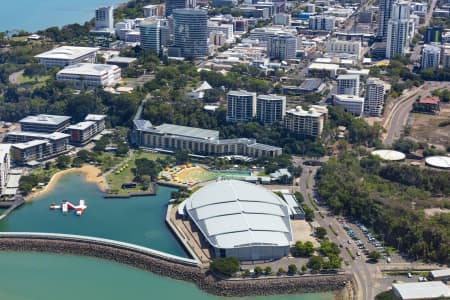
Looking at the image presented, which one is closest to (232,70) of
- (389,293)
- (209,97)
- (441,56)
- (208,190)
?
(209,97)

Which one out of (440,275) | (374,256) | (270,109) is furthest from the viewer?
(270,109)

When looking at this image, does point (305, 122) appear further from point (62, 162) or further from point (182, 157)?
point (62, 162)

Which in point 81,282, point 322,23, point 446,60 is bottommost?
point 81,282

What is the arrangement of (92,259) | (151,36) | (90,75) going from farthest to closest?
(151,36) < (90,75) < (92,259)

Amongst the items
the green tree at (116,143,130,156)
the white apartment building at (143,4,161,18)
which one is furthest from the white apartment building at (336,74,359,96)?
the white apartment building at (143,4,161,18)

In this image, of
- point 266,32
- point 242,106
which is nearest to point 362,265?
point 242,106

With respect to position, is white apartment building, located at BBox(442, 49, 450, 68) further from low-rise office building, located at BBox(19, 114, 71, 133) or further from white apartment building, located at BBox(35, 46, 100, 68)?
low-rise office building, located at BBox(19, 114, 71, 133)

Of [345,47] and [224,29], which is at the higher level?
[224,29]
